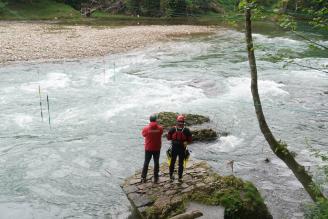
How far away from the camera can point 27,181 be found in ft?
46.3

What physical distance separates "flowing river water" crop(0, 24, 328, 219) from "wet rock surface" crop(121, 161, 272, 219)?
916 mm

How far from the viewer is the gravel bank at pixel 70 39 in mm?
34594

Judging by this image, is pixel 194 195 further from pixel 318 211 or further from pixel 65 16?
pixel 65 16

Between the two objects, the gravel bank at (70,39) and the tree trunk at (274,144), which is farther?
the gravel bank at (70,39)

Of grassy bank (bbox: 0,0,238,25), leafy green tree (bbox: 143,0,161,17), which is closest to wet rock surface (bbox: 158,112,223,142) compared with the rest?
grassy bank (bbox: 0,0,238,25)

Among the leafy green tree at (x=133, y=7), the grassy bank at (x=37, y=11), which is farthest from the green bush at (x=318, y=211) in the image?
the leafy green tree at (x=133, y=7)

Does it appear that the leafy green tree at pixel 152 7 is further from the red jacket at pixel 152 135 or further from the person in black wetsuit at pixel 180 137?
the person in black wetsuit at pixel 180 137

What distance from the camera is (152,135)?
11.7 meters

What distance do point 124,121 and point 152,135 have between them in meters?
8.80

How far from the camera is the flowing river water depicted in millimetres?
13227

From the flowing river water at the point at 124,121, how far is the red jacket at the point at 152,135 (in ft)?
7.11

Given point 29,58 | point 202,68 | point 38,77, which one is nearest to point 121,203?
point 38,77

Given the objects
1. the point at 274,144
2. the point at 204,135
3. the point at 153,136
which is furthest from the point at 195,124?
the point at 274,144

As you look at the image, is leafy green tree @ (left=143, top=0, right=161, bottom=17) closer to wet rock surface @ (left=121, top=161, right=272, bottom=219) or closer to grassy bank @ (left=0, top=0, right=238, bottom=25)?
grassy bank @ (left=0, top=0, right=238, bottom=25)
